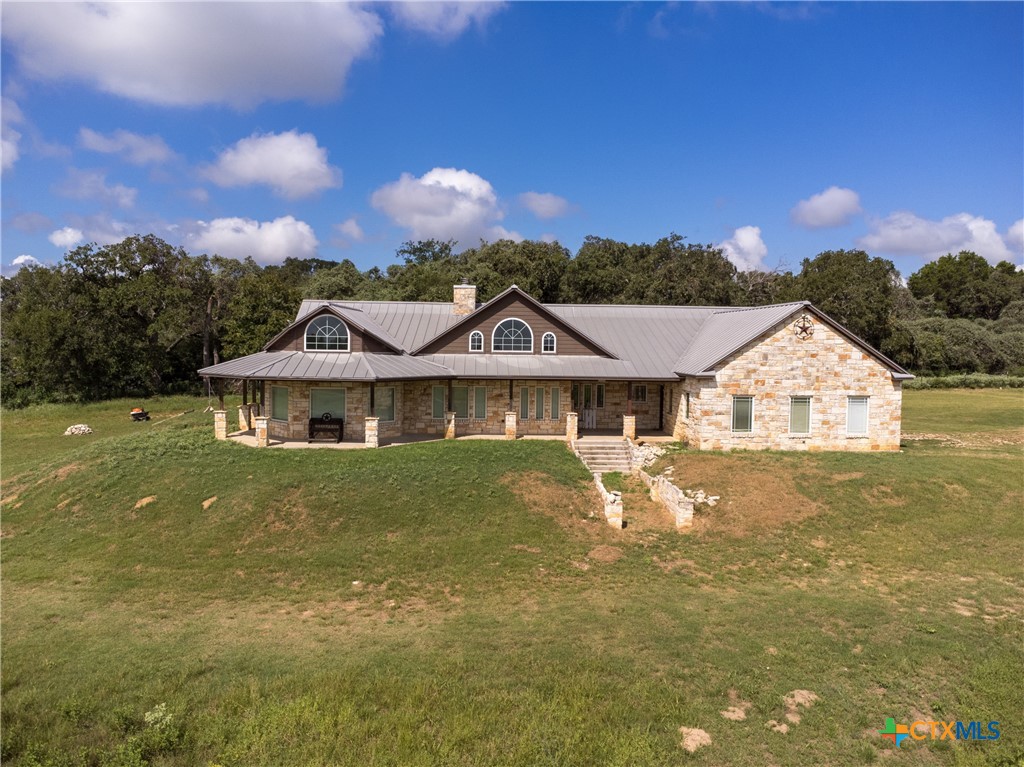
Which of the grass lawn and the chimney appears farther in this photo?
the chimney

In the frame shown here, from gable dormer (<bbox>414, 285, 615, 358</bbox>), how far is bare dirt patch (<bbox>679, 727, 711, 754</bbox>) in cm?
1946

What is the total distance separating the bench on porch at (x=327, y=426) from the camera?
2258 centimetres

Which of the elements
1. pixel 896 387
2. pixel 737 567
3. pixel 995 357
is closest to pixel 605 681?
pixel 737 567

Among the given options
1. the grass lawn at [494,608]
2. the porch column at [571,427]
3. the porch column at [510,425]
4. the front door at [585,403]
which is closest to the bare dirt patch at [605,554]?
the grass lawn at [494,608]

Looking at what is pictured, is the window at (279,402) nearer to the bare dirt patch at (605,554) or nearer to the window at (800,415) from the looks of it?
the bare dirt patch at (605,554)

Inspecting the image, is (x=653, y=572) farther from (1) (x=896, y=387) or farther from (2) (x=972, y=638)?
(1) (x=896, y=387)

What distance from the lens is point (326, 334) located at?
2436 centimetres

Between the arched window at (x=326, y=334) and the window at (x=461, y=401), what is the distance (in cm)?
505

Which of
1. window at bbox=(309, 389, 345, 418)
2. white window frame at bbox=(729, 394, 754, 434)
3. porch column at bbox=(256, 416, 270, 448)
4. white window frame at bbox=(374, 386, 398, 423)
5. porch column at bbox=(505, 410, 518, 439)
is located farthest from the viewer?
porch column at bbox=(505, 410, 518, 439)

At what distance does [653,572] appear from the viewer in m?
14.3

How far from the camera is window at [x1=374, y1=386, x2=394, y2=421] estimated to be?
78.2 ft

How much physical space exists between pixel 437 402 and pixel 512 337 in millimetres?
4536

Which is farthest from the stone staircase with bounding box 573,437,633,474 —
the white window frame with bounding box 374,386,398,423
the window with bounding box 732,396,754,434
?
the white window frame with bounding box 374,386,398,423

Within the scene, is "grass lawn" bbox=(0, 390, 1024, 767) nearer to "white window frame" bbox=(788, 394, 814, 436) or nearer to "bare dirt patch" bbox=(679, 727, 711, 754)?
"bare dirt patch" bbox=(679, 727, 711, 754)
